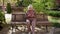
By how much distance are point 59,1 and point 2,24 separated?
9.51 metres

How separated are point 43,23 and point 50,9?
27.3 ft

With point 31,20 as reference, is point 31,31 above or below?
below

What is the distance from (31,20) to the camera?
25.6ft

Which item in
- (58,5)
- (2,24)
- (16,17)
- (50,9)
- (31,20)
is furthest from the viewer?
(58,5)

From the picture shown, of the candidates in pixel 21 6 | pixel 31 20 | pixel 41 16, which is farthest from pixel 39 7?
pixel 21 6

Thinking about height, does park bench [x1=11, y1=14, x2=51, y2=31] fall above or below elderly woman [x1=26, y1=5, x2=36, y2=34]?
below

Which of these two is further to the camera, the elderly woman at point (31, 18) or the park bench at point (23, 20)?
the park bench at point (23, 20)

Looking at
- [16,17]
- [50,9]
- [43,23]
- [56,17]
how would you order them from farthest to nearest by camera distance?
[50,9] → [56,17] → [16,17] → [43,23]

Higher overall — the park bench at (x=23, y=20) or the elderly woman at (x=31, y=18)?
the elderly woman at (x=31, y=18)

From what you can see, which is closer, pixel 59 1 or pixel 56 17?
pixel 56 17

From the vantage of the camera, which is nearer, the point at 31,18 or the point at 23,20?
the point at 31,18

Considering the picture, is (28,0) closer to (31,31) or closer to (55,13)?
(55,13)

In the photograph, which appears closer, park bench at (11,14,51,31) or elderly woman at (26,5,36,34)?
elderly woman at (26,5,36,34)

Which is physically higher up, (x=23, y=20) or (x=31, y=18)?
(x=31, y=18)
